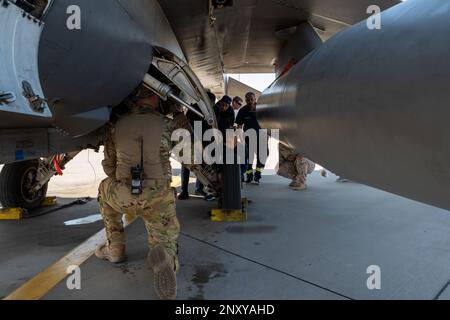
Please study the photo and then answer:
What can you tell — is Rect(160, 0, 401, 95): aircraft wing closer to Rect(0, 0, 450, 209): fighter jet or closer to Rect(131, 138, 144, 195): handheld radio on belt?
Rect(0, 0, 450, 209): fighter jet

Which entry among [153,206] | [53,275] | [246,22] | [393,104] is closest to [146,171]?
[153,206]

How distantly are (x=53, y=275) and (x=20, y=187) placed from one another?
8.06ft

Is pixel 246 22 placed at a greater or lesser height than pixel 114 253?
greater

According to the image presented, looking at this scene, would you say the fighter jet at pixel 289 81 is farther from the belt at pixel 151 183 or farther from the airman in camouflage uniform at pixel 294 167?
the airman in camouflage uniform at pixel 294 167

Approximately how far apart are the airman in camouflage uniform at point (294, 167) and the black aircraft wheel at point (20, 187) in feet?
12.7

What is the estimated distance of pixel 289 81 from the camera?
221 centimetres

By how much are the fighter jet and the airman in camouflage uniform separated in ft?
10.7

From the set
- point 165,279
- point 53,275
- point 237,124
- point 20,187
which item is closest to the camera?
point 165,279

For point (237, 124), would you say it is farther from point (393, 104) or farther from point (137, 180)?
point (393, 104)

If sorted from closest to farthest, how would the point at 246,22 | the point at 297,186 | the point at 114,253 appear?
the point at 114,253 → the point at 246,22 → the point at 297,186

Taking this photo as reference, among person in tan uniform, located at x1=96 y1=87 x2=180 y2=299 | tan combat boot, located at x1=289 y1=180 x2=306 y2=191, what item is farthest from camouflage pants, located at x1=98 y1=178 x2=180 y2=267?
tan combat boot, located at x1=289 y1=180 x2=306 y2=191

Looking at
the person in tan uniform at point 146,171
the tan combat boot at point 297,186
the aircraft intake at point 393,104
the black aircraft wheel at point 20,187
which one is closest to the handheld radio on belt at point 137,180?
the person in tan uniform at point 146,171

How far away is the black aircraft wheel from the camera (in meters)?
4.42
